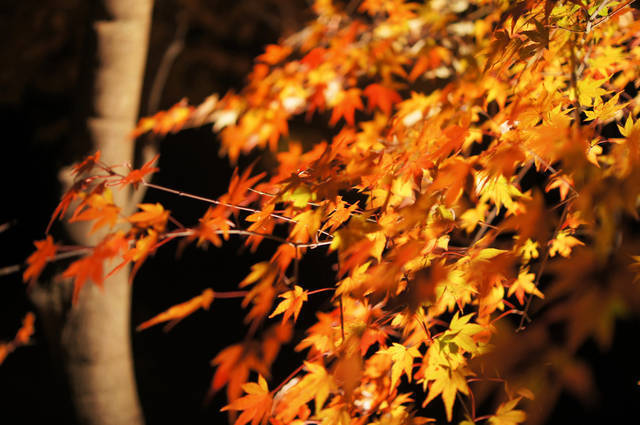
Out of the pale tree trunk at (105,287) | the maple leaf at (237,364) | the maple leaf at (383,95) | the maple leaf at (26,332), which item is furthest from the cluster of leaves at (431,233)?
the maple leaf at (26,332)

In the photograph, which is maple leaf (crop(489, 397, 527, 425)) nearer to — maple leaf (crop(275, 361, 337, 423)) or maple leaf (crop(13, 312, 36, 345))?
maple leaf (crop(275, 361, 337, 423))

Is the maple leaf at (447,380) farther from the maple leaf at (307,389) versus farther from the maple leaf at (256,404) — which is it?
the maple leaf at (256,404)

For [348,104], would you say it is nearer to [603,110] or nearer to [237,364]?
[603,110]

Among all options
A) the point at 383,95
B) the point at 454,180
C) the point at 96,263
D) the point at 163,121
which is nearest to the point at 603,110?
the point at 454,180

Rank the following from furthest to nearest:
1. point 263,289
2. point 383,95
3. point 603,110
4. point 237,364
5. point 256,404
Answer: point 383,95
point 603,110
point 256,404
point 263,289
point 237,364

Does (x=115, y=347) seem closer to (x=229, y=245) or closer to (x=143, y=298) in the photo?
(x=229, y=245)

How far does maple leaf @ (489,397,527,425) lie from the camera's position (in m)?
1.23

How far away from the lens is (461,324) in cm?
119

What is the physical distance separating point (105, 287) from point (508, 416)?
7.04 feet

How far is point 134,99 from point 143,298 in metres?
2.87

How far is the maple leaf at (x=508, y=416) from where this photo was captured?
1.23 meters

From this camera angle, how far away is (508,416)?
124 cm

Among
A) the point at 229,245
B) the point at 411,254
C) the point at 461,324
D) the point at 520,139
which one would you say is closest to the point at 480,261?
the point at 461,324

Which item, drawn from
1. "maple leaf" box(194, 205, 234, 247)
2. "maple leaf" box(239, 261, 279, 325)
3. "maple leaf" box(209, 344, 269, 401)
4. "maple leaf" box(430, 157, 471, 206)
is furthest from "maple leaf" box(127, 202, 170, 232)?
"maple leaf" box(430, 157, 471, 206)
